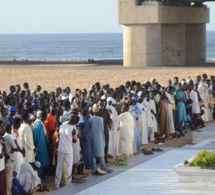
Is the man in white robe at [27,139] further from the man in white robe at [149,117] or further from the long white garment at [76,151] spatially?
the man in white robe at [149,117]

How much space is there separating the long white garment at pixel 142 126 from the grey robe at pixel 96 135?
3.69m

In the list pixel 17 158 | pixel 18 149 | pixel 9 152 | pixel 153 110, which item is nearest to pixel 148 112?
pixel 153 110

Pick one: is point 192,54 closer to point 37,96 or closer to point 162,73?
point 162,73

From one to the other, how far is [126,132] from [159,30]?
25.5 metres

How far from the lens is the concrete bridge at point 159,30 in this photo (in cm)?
4381

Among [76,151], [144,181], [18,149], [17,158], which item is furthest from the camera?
[76,151]

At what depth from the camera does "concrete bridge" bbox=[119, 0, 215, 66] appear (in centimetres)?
4381

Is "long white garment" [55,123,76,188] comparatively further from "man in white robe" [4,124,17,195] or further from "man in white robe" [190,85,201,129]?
"man in white robe" [190,85,201,129]

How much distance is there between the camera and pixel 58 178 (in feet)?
52.9

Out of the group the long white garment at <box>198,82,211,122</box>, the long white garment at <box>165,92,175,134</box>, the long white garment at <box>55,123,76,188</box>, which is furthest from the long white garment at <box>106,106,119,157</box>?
the long white garment at <box>198,82,211,122</box>

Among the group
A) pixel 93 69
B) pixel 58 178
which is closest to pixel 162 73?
pixel 93 69

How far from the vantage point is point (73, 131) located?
52.6 feet

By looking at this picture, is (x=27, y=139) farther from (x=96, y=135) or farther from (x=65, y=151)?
(x=96, y=135)

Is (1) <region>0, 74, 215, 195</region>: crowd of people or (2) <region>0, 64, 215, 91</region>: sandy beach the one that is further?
(2) <region>0, 64, 215, 91</region>: sandy beach
